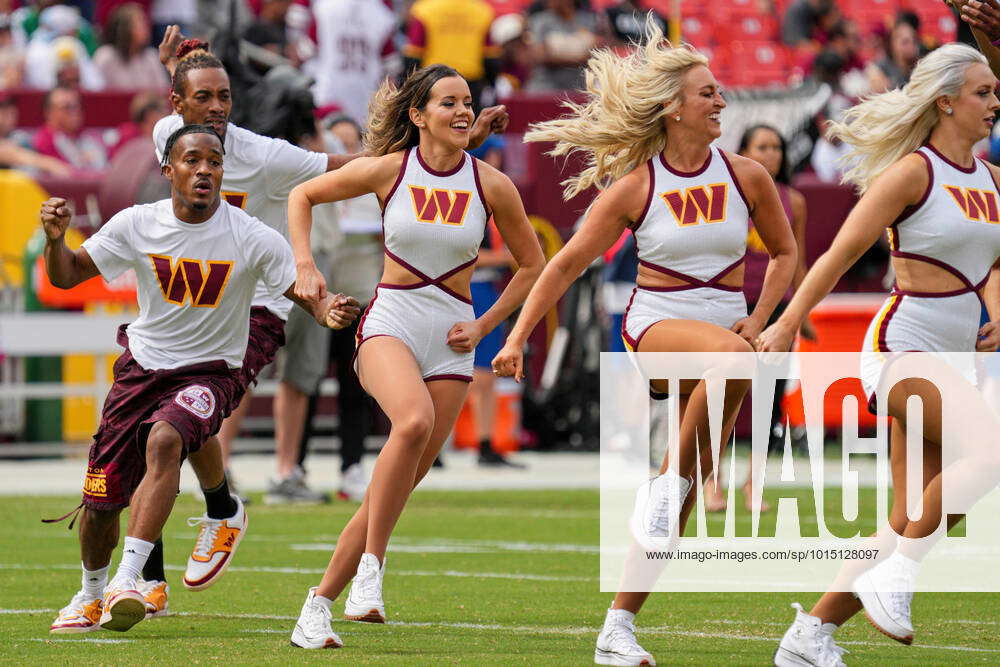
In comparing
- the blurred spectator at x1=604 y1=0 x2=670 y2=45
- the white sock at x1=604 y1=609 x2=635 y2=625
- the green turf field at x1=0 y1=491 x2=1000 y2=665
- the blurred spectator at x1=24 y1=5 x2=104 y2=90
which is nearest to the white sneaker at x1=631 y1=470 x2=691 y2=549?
the white sock at x1=604 y1=609 x2=635 y2=625

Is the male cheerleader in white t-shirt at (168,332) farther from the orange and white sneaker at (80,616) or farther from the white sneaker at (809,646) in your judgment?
the white sneaker at (809,646)

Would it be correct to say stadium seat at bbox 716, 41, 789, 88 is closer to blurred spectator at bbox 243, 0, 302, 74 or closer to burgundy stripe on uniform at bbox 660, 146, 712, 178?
blurred spectator at bbox 243, 0, 302, 74

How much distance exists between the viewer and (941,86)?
6.21m

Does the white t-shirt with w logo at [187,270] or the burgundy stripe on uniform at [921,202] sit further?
the white t-shirt with w logo at [187,270]

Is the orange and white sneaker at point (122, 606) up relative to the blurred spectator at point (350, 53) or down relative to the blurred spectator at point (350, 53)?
down

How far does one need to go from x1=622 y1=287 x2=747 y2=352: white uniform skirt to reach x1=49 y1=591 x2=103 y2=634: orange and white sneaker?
2.19m

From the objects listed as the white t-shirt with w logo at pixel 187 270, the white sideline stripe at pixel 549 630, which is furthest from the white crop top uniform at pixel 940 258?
the white t-shirt with w logo at pixel 187 270

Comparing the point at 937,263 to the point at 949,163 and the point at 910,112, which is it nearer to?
the point at 949,163

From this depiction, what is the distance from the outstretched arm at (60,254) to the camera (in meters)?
6.43

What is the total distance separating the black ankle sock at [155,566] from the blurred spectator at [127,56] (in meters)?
10.9

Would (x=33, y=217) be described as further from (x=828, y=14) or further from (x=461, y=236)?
(x=828, y=14)

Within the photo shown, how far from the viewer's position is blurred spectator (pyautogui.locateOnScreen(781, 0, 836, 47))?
831 inches

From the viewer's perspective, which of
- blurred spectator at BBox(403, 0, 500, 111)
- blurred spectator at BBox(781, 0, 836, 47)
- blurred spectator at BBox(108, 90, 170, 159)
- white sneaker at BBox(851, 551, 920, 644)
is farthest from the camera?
blurred spectator at BBox(781, 0, 836, 47)

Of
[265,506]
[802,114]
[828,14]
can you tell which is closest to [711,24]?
[828,14]
